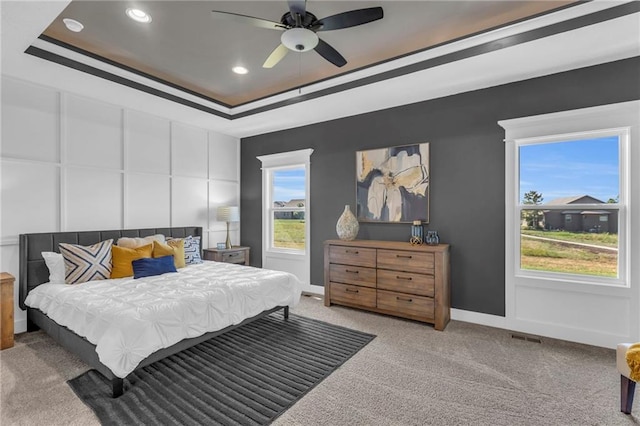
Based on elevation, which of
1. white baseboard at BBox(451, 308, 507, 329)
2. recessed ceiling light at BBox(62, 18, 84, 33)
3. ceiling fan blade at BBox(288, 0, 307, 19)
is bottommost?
white baseboard at BBox(451, 308, 507, 329)

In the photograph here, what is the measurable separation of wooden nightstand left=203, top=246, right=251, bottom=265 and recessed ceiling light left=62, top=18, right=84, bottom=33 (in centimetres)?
332

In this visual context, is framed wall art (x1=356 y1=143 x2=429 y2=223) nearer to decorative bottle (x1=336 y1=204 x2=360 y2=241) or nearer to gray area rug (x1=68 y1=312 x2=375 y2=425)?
decorative bottle (x1=336 y1=204 x2=360 y2=241)

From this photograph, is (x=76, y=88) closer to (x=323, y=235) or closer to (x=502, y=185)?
(x=323, y=235)

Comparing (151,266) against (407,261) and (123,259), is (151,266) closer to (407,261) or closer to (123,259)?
(123,259)

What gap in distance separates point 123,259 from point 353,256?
2.81 metres

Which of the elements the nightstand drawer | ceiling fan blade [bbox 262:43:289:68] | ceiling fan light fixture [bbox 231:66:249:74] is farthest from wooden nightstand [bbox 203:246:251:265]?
ceiling fan blade [bbox 262:43:289:68]

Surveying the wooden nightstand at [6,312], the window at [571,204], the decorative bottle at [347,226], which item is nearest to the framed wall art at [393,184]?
the decorative bottle at [347,226]

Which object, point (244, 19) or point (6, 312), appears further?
point (6, 312)

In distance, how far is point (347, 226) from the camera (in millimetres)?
4484

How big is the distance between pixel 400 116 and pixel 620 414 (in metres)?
3.61

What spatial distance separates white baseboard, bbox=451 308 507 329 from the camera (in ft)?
11.8

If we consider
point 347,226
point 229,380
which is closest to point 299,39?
point 347,226

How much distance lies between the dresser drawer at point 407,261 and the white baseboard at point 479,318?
74 cm

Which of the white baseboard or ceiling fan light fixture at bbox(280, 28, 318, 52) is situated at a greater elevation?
ceiling fan light fixture at bbox(280, 28, 318, 52)
